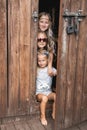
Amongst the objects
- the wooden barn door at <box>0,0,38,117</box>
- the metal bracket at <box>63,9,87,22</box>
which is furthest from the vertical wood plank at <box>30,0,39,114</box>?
the metal bracket at <box>63,9,87,22</box>

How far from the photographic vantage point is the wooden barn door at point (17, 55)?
11.6 ft

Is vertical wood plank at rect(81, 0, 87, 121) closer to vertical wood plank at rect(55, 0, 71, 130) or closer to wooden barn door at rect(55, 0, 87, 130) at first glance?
wooden barn door at rect(55, 0, 87, 130)

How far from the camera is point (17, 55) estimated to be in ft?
12.0

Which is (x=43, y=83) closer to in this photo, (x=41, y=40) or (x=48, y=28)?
(x=41, y=40)

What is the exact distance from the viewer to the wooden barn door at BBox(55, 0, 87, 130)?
3420 mm

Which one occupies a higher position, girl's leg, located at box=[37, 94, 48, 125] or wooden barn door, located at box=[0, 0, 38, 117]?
wooden barn door, located at box=[0, 0, 38, 117]

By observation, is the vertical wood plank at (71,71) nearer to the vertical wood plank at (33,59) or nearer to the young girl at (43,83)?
the young girl at (43,83)

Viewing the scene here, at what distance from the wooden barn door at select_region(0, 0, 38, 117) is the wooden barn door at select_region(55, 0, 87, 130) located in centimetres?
41

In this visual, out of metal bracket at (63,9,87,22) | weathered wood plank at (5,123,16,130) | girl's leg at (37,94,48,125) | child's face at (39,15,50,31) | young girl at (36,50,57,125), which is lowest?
weathered wood plank at (5,123,16,130)

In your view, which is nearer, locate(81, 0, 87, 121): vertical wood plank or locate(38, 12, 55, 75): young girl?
Result: locate(81, 0, 87, 121): vertical wood plank

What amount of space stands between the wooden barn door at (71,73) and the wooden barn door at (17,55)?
41cm

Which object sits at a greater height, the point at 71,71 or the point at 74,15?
the point at 74,15

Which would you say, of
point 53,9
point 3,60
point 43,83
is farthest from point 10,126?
point 53,9

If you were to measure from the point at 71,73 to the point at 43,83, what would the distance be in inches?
20.9
